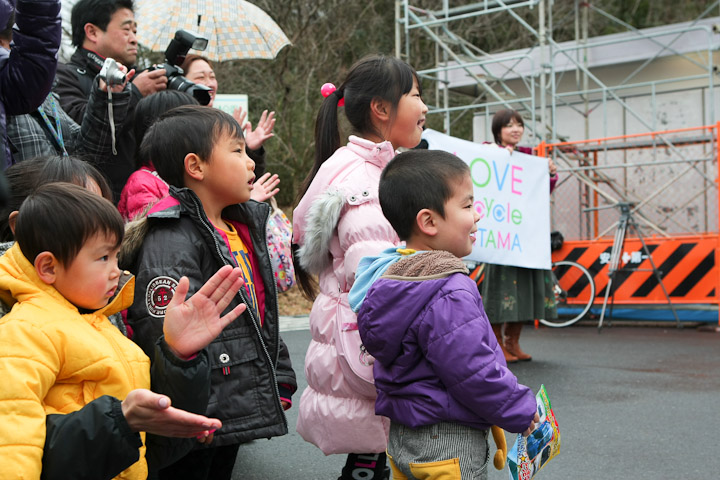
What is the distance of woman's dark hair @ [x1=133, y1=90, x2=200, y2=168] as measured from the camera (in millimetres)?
3455

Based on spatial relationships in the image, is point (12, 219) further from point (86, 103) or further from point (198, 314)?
point (86, 103)

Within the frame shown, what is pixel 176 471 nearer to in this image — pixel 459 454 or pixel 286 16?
pixel 459 454

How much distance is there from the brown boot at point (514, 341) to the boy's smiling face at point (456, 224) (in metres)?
4.51

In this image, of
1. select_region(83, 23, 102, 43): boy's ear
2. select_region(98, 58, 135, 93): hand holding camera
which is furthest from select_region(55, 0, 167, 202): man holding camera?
select_region(98, 58, 135, 93): hand holding camera

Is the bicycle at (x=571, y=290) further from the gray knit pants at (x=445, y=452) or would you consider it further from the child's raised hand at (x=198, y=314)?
the child's raised hand at (x=198, y=314)

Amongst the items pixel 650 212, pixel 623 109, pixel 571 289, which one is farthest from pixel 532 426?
pixel 623 109

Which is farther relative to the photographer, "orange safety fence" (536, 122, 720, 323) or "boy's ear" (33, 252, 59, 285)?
"orange safety fence" (536, 122, 720, 323)

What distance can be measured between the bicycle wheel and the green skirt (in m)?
2.54

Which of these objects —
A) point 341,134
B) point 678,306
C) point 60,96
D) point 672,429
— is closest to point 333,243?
point 341,134

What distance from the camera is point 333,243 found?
3.10 m

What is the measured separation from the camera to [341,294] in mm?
3049

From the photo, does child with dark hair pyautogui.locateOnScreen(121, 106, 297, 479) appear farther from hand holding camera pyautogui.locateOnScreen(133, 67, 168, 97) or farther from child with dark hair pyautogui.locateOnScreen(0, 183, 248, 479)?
hand holding camera pyautogui.locateOnScreen(133, 67, 168, 97)

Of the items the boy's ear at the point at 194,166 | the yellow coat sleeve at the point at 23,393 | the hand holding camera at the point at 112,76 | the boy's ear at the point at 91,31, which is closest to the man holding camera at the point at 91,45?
the boy's ear at the point at 91,31

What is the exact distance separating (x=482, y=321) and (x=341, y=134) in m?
1.57
